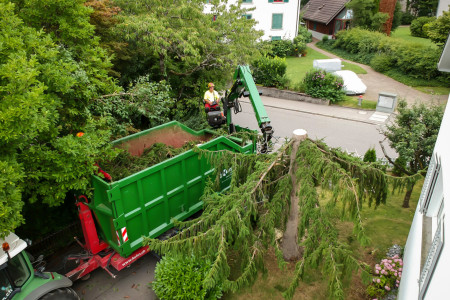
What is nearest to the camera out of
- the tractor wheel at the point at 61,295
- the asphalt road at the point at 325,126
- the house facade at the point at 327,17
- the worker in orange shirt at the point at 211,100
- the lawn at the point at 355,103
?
the tractor wheel at the point at 61,295

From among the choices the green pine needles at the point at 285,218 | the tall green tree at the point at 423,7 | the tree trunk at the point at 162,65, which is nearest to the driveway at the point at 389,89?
the tree trunk at the point at 162,65

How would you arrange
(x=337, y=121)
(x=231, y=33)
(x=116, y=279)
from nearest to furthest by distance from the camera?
1. (x=116, y=279)
2. (x=231, y=33)
3. (x=337, y=121)

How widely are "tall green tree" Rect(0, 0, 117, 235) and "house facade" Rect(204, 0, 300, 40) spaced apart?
22286 mm

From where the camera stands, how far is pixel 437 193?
4.88m

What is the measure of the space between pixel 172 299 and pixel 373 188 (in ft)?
12.8

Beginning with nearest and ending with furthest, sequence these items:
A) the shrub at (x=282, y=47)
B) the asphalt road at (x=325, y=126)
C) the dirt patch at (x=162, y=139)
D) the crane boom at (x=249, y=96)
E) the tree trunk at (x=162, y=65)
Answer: the crane boom at (x=249, y=96), the dirt patch at (x=162, y=139), the tree trunk at (x=162, y=65), the asphalt road at (x=325, y=126), the shrub at (x=282, y=47)

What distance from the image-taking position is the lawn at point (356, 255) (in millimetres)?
6293

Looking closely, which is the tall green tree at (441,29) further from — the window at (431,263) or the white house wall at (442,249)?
the window at (431,263)

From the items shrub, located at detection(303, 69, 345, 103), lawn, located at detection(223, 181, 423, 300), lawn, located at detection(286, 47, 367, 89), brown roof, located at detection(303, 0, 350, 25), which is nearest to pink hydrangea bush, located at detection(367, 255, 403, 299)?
lawn, located at detection(223, 181, 423, 300)

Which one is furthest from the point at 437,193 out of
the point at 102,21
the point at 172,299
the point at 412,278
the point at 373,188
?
the point at 102,21

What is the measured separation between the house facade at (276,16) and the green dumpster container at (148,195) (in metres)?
22.1

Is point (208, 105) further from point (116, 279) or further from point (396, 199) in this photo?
point (396, 199)

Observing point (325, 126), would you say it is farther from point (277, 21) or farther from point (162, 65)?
point (277, 21)

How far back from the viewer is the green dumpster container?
237 inches
